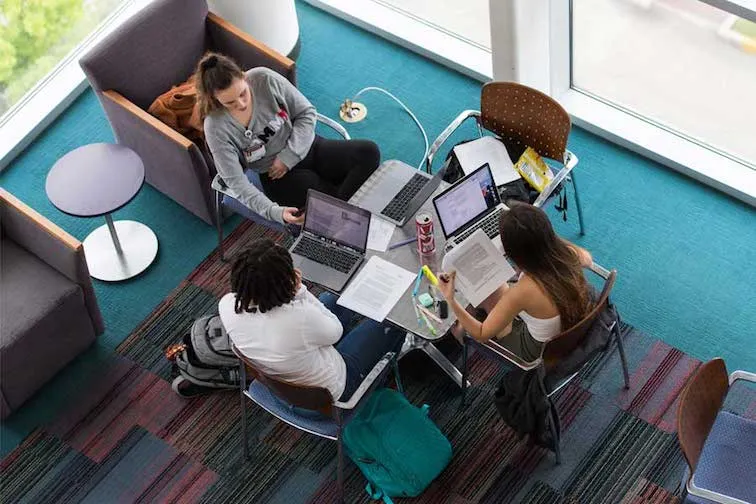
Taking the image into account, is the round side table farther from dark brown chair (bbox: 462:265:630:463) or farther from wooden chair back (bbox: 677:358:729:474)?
wooden chair back (bbox: 677:358:729:474)

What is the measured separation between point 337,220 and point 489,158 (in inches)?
31.7

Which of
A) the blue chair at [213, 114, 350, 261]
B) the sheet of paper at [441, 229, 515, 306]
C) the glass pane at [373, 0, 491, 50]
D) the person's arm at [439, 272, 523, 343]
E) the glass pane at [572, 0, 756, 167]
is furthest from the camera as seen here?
the glass pane at [373, 0, 491, 50]

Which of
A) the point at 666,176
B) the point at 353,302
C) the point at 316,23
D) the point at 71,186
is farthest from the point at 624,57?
the point at 71,186

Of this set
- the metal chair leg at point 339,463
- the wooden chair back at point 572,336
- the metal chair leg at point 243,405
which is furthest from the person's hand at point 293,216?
the wooden chair back at point 572,336

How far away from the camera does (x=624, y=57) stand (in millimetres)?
5555

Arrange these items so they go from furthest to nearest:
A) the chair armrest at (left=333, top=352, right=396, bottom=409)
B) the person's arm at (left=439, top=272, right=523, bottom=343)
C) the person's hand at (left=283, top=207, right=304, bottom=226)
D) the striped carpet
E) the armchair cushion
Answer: the person's hand at (left=283, top=207, right=304, bottom=226)
the striped carpet
the chair armrest at (left=333, top=352, right=396, bottom=409)
the person's arm at (left=439, top=272, right=523, bottom=343)
the armchair cushion

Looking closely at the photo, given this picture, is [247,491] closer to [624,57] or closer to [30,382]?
[30,382]

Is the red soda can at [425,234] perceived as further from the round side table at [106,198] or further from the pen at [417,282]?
the round side table at [106,198]

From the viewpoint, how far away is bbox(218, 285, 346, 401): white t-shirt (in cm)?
385

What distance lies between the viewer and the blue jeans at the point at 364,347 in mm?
4301

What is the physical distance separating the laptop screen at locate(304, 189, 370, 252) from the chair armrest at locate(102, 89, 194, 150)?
831mm

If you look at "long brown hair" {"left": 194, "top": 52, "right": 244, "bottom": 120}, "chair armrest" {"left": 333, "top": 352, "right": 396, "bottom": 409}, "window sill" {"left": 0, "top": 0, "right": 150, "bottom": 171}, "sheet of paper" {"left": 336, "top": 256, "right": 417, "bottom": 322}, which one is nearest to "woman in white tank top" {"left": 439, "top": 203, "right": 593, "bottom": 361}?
"sheet of paper" {"left": 336, "top": 256, "right": 417, "bottom": 322}

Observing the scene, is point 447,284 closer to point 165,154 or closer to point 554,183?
point 554,183

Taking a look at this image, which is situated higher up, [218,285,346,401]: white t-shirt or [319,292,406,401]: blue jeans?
[218,285,346,401]: white t-shirt
